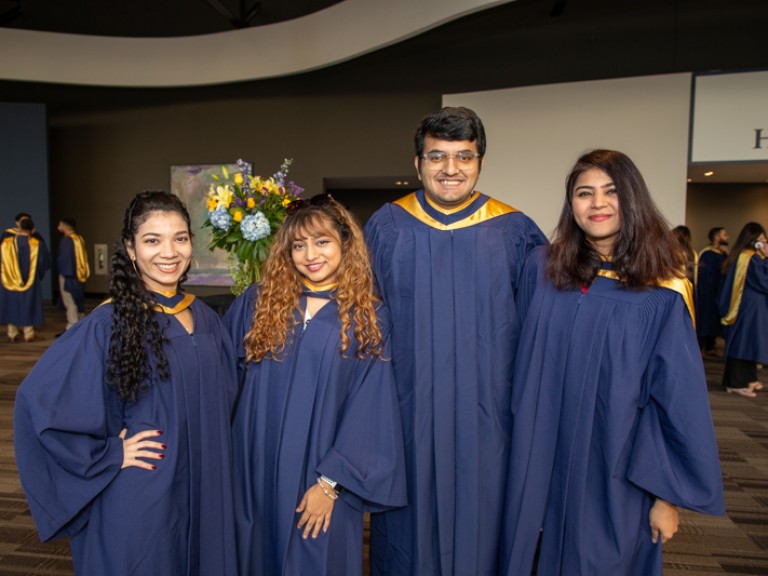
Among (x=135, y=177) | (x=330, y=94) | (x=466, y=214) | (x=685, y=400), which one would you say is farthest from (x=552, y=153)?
(x=135, y=177)

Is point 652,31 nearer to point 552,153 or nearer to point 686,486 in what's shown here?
point 552,153

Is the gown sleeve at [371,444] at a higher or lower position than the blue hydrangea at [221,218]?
lower

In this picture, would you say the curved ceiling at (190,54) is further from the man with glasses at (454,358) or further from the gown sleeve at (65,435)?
the gown sleeve at (65,435)

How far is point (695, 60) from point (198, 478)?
8.41m

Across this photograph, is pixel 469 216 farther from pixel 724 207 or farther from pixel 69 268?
pixel 724 207

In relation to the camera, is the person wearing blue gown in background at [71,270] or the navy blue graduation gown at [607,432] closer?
the navy blue graduation gown at [607,432]

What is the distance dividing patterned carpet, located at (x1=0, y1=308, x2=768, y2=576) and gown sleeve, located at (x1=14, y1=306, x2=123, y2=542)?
1.54m

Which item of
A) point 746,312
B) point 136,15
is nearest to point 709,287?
point 746,312

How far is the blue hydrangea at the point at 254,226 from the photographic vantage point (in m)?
2.84

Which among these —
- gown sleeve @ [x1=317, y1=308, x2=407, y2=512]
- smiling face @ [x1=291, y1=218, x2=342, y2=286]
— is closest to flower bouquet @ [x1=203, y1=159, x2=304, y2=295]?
smiling face @ [x1=291, y1=218, x2=342, y2=286]

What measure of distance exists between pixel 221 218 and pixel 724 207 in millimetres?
10717

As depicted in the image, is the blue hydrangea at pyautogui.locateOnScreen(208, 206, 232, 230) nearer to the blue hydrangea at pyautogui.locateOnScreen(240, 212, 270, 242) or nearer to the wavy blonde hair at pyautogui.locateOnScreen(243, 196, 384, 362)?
the blue hydrangea at pyautogui.locateOnScreen(240, 212, 270, 242)

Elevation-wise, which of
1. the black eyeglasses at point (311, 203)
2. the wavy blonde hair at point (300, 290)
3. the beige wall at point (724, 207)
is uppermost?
the beige wall at point (724, 207)

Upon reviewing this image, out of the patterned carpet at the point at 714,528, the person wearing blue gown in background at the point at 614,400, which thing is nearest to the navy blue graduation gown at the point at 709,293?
the patterned carpet at the point at 714,528
